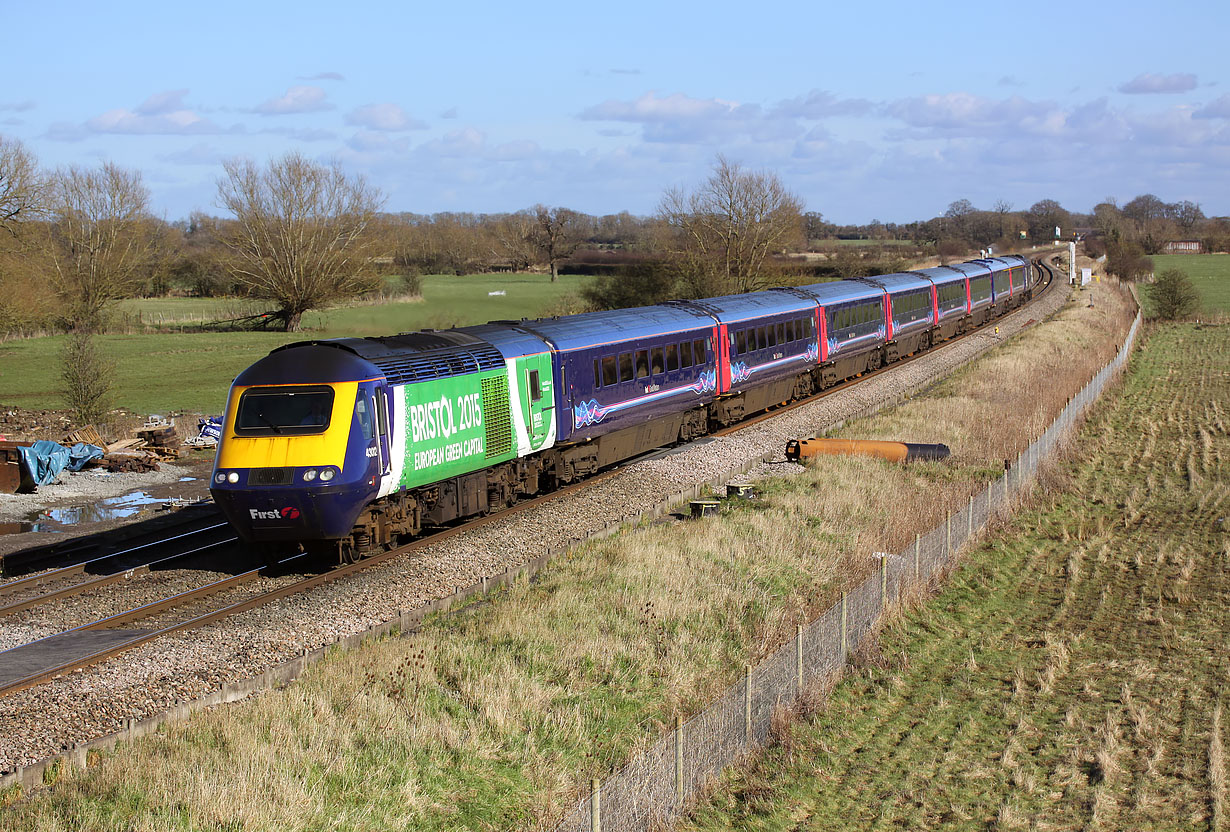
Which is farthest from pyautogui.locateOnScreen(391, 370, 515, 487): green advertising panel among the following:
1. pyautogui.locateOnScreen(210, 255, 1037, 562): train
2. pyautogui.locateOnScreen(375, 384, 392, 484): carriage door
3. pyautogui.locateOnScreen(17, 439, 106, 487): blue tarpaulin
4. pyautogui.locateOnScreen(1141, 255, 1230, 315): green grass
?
pyautogui.locateOnScreen(1141, 255, 1230, 315): green grass

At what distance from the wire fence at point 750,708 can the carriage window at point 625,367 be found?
270 inches

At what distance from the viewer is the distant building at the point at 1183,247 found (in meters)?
163

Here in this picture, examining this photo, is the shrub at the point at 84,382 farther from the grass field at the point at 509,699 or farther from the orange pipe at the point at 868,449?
the grass field at the point at 509,699

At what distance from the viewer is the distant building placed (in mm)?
162663

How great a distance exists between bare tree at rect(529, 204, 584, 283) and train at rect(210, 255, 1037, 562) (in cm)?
6777

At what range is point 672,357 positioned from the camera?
2408 centimetres

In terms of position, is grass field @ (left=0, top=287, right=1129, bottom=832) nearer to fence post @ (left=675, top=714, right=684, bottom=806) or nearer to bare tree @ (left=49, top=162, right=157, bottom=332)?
fence post @ (left=675, top=714, right=684, bottom=806)

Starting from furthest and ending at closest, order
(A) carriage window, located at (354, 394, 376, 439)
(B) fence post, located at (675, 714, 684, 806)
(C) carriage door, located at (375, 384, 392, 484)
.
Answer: (C) carriage door, located at (375, 384, 392, 484), (A) carriage window, located at (354, 394, 376, 439), (B) fence post, located at (675, 714, 684, 806)

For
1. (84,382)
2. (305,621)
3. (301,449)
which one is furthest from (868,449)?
(84,382)

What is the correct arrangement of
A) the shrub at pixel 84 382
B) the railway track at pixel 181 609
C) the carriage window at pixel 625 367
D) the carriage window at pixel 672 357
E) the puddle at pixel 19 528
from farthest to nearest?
the shrub at pixel 84 382, the carriage window at pixel 672 357, the carriage window at pixel 625 367, the puddle at pixel 19 528, the railway track at pixel 181 609

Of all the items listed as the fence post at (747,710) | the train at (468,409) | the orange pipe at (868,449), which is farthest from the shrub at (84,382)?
the fence post at (747,710)

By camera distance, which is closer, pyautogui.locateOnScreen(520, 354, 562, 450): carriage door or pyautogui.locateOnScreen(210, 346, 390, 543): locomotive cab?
pyautogui.locateOnScreen(210, 346, 390, 543): locomotive cab

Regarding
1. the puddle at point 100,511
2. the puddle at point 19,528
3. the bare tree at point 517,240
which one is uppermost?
the bare tree at point 517,240

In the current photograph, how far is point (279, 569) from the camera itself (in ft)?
52.1
